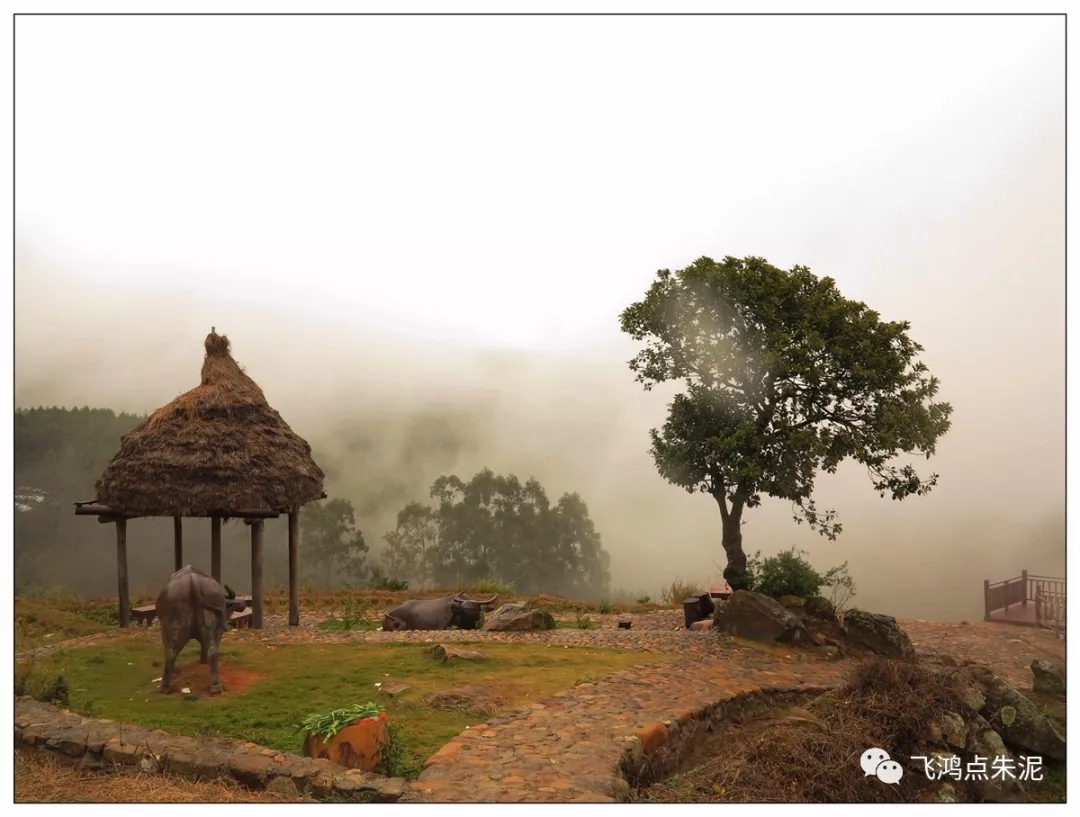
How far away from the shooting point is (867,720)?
324 inches

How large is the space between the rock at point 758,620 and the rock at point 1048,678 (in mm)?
3453

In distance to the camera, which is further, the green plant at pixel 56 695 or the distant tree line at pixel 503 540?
the distant tree line at pixel 503 540

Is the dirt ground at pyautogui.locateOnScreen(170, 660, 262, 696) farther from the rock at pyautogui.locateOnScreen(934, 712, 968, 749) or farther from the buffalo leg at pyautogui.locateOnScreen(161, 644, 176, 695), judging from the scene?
the rock at pyautogui.locateOnScreen(934, 712, 968, 749)

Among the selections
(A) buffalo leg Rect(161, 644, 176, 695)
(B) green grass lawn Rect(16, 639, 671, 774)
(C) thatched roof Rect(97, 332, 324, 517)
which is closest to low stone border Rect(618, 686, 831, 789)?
(B) green grass lawn Rect(16, 639, 671, 774)

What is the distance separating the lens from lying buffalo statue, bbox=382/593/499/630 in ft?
52.0

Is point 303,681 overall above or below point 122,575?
below

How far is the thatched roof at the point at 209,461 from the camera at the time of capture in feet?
47.1

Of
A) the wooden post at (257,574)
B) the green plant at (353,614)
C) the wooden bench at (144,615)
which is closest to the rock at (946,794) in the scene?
the green plant at (353,614)

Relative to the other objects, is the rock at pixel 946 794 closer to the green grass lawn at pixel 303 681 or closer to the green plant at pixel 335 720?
the green grass lawn at pixel 303 681

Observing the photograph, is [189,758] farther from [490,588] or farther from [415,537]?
[415,537]

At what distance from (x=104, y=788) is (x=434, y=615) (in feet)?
28.8

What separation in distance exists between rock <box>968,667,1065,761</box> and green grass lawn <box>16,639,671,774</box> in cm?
455

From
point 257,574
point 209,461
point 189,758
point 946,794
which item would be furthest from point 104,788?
point 946,794

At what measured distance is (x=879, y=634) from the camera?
1376cm
